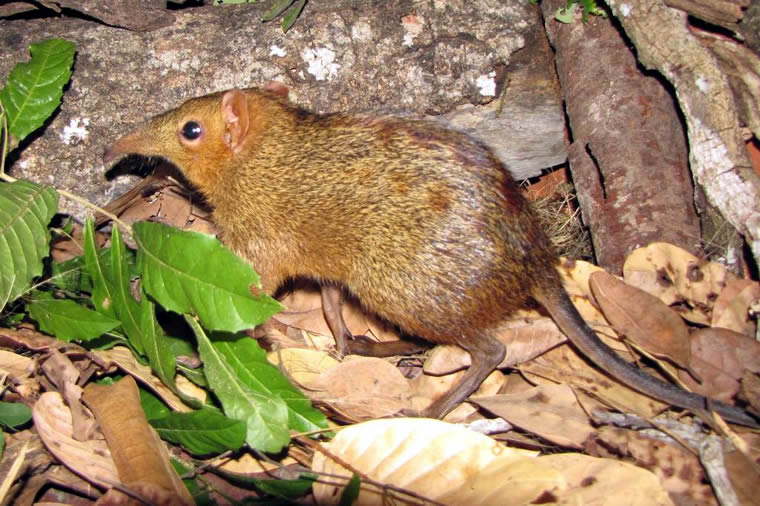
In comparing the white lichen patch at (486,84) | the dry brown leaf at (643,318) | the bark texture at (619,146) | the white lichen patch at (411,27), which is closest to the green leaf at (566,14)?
the bark texture at (619,146)

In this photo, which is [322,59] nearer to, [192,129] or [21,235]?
[192,129]

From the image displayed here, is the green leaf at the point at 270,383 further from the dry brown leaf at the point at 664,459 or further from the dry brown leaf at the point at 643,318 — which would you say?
the dry brown leaf at the point at 643,318

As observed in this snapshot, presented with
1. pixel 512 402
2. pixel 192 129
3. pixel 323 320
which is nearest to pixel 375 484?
pixel 512 402

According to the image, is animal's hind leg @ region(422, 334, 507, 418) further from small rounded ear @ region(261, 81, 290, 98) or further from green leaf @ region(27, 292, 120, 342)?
small rounded ear @ region(261, 81, 290, 98)


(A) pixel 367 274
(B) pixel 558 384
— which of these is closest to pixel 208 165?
(A) pixel 367 274

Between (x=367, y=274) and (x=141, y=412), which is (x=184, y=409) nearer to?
(x=141, y=412)
